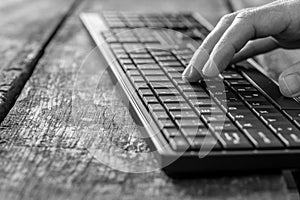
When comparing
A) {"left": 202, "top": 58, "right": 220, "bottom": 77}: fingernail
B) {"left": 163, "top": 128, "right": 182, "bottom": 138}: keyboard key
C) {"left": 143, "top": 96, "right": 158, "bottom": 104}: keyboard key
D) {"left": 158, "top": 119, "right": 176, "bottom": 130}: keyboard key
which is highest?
{"left": 163, "top": 128, "right": 182, "bottom": 138}: keyboard key

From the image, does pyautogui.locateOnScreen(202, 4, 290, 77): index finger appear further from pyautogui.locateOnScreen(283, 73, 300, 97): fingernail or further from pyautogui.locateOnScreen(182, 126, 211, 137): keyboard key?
pyautogui.locateOnScreen(182, 126, 211, 137): keyboard key

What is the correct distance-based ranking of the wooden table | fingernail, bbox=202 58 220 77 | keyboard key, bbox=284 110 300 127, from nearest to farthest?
the wooden table < keyboard key, bbox=284 110 300 127 < fingernail, bbox=202 58 220 77

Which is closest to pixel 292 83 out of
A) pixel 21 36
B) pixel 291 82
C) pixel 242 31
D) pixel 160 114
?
pixel 291 82

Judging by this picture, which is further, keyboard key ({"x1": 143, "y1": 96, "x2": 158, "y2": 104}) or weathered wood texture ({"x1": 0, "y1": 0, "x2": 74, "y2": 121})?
weathered wood texture ({"x1": 0, "y1": 0, "x2": 74, "y2": 121})

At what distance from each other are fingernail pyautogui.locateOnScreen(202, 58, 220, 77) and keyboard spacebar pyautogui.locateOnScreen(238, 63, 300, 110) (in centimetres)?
6

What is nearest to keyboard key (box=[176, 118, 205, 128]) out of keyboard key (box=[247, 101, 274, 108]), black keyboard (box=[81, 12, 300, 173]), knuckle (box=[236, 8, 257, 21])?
black keyboard (box=[81, 12, 300, 173])

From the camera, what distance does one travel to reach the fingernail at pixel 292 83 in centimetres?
71

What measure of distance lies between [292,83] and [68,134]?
1.01 ft

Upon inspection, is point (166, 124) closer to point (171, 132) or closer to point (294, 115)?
point (171, 132)

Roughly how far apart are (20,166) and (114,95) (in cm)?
26

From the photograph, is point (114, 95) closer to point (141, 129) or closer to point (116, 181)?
point (141, 129)

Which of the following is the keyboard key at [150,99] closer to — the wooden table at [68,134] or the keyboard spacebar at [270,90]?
the wooden table at [68,134]

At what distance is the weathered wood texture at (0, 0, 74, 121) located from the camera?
0.82m

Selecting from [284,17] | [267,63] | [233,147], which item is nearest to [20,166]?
[233,147]
